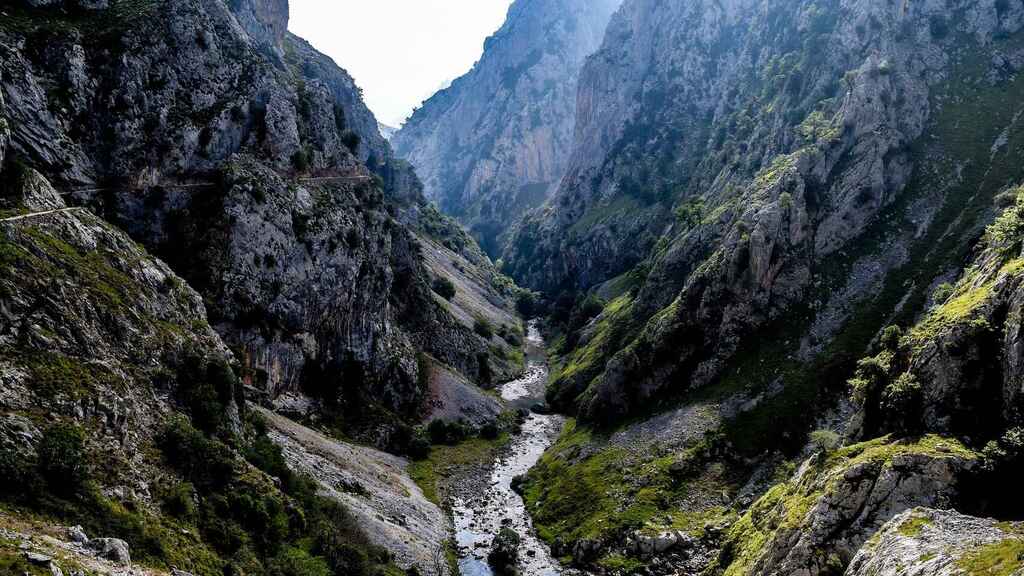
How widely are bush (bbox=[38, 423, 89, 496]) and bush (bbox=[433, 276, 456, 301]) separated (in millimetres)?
140669

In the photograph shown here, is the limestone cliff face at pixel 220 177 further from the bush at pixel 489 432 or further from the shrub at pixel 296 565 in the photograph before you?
the shrub at pixel 296 565

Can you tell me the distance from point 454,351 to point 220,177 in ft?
226

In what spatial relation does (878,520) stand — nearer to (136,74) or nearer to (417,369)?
(417,369)

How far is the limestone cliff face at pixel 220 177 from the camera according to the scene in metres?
81.5

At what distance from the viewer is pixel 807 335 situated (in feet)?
284

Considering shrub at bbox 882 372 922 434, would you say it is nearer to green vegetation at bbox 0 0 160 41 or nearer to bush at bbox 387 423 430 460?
bush at bbox 387 423 430 460

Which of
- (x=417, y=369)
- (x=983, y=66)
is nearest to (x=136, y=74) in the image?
(x=417, y=369)

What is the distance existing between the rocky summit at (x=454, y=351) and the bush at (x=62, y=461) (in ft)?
0.64

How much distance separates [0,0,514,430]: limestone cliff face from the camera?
81500mm

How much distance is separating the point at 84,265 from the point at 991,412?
75383 millimetres

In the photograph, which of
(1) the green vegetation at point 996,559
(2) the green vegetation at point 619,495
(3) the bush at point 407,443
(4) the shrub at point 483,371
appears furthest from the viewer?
(4) the shrub at point 483,371

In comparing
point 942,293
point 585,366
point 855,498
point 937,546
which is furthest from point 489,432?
point 937,546

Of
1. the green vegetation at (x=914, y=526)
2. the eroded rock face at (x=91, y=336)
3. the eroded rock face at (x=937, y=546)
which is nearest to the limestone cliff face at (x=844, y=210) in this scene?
the green vegetation at (x=914, y=526)

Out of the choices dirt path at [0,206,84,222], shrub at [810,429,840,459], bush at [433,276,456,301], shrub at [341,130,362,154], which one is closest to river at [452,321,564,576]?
shrub at [810,429,840,459]
